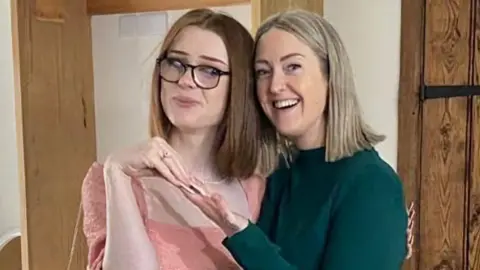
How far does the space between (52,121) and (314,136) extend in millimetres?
1082

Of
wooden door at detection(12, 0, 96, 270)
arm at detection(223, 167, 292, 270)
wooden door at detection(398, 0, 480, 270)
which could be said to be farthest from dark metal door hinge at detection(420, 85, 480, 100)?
arm at detection(223, 167, 292, 270)

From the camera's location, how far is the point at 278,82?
1276 mm

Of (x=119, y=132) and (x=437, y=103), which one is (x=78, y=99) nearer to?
(x=119, y=132)

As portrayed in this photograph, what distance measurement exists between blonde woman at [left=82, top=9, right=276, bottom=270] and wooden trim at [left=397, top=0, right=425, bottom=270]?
1.08 metres

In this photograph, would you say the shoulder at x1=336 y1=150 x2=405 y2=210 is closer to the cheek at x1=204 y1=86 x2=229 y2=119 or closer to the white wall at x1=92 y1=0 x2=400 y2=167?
the cheek at x1=204 y1=86 x2=229 y2=119

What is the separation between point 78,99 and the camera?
2238 mm

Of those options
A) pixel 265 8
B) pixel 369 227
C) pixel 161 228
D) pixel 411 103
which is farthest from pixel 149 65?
pixel 369 227

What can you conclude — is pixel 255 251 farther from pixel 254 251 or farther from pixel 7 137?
pixel 7 137

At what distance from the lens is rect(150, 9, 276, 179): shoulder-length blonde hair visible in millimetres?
1329

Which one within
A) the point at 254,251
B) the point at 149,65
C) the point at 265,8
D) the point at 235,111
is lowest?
the point at 254,251

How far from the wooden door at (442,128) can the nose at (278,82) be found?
117 centimetres

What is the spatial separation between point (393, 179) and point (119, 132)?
1279mm

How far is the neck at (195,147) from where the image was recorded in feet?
4.52

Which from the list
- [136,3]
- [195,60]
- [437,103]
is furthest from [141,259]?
[437,103]
